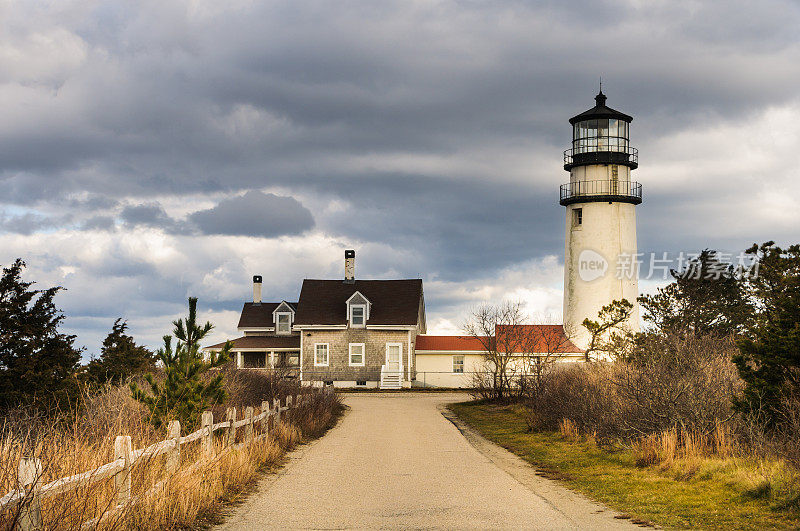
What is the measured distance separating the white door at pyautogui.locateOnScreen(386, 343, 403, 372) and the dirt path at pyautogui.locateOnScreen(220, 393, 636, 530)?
30.2m

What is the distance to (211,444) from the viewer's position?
12.9 m

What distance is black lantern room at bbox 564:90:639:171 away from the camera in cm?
4394

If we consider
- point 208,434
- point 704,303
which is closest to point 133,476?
point 208,434

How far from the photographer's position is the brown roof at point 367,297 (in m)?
51.7

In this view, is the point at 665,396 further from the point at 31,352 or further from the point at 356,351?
the point at 356,351

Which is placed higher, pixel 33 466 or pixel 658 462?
pixel 33 466

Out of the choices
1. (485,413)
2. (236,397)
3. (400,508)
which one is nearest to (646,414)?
(400,508)

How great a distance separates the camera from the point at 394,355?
169 feet

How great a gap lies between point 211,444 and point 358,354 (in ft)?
127

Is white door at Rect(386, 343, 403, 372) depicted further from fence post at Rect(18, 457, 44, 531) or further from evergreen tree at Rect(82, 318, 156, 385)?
fence post at Rect(18, 457, 44, 531)

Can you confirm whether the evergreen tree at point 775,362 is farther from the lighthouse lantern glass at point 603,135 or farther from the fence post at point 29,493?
the lighthouse lantern glass at point 603,135

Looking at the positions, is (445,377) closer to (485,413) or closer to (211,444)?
(485,413)

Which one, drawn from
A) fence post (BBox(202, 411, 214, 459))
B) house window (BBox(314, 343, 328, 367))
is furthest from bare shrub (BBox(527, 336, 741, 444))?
house window (BBox(314, 343, 328, 367))

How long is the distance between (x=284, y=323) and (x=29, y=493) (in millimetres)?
→ 50612
